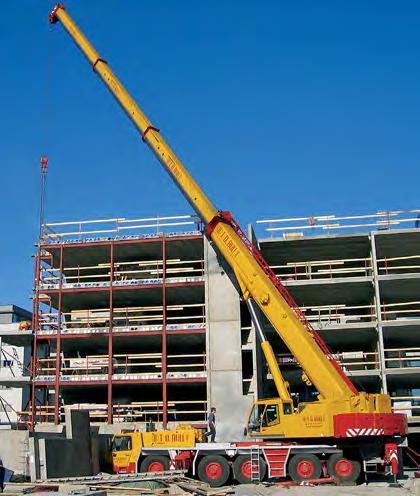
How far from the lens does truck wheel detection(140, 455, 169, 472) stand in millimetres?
27469

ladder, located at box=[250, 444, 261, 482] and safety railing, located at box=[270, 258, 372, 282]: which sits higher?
safety railing, located at box=[270, 258, 372, 282]

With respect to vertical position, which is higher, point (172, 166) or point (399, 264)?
point (172, 166)

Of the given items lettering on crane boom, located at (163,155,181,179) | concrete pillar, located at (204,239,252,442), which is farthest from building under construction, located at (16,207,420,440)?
lettering on crane boom, located at (163,155,181,179)

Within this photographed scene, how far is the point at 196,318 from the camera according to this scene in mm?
42156

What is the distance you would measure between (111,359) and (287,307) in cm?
1644

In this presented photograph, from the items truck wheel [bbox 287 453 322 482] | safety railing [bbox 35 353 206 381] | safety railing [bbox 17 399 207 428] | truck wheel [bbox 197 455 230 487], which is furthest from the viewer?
safety railing [bbox 17 399 207 428]

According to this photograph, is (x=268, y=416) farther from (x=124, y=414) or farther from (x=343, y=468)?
(x=124, y=414)

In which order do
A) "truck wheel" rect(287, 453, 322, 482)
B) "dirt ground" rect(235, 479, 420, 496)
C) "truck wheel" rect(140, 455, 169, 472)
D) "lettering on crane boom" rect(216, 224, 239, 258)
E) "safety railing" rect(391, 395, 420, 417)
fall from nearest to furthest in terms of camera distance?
"dirt ground" rect(235, 479, 420, 496) → "truck wheel" rect(287, 453, 322, 482) → "truck wheel" rect(140, 455, 169, 472) → "lettering on crane boom" rect(216, 224, 239, 258) → "safety railing" rect(391, 395, 420, 417)

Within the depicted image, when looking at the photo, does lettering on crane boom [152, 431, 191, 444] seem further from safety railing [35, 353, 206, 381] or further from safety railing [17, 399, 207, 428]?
safety railing [17, 399, 207, 428]

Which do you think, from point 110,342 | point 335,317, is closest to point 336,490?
point 335,317

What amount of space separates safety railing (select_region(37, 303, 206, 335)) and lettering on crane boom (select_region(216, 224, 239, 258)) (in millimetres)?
10297

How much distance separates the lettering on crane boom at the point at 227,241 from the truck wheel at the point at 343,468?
9.38 metres

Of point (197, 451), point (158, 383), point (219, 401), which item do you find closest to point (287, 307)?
point (197, 451)

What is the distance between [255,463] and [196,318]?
16.7 metres
